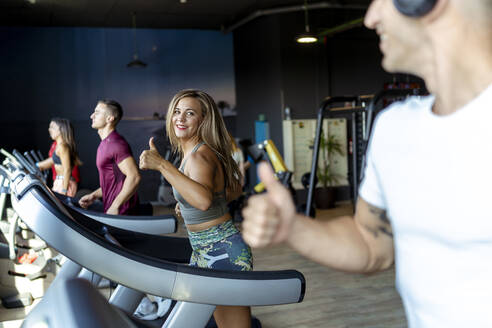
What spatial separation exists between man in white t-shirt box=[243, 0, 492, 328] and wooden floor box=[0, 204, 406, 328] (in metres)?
2.02

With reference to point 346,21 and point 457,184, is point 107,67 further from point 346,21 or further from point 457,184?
point 457,184

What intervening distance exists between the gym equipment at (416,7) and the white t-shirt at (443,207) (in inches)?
5.5

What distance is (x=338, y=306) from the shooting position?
3.34 m

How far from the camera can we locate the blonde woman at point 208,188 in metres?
1.83

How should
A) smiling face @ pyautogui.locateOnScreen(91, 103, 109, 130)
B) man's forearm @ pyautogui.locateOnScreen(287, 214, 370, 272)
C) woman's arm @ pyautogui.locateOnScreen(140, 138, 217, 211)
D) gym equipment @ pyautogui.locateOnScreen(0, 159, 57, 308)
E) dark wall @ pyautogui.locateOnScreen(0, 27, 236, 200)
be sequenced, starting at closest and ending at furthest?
man's forearm @ pyautogui.locateOnScreen(287, 214, 370, 272)
woman's arm @ pyautogui.locateOnScreen(140, 138, 217, 211)
smiling face @ pyautogui.locateOnScreen(91, 103, 109, 130)
gym equipment @ pyautogui.locateOnScreen(0, 159, 57, 308)
dark wall @ pyautogui.locateOnScreen(0, 27, 236, 200)

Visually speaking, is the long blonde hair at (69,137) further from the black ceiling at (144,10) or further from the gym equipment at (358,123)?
the black ceiling at (144,10)

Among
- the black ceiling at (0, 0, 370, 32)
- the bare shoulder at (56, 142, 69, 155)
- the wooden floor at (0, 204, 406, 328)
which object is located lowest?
the wooden floor at (0, 204, 406, 328)

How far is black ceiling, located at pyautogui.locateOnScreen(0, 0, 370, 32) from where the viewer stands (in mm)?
7461

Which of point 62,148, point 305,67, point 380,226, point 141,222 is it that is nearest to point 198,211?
point 141,222

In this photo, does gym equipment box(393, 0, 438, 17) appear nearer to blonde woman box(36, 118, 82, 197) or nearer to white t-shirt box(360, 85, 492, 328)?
white t-shirt box(360, 85, 492, 328)

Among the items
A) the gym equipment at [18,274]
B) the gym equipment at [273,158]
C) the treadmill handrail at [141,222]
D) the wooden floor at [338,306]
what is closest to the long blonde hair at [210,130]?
the treadmill handrail at [141,222]

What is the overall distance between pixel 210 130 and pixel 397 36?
1260 mm

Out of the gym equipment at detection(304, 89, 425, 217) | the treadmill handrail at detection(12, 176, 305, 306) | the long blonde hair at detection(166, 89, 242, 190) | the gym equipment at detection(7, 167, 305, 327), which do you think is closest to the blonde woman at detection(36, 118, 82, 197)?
A: the long blonde hair at detection(166, 89, 242, 190)

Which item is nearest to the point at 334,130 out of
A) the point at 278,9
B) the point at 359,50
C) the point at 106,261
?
the point at 359,50
